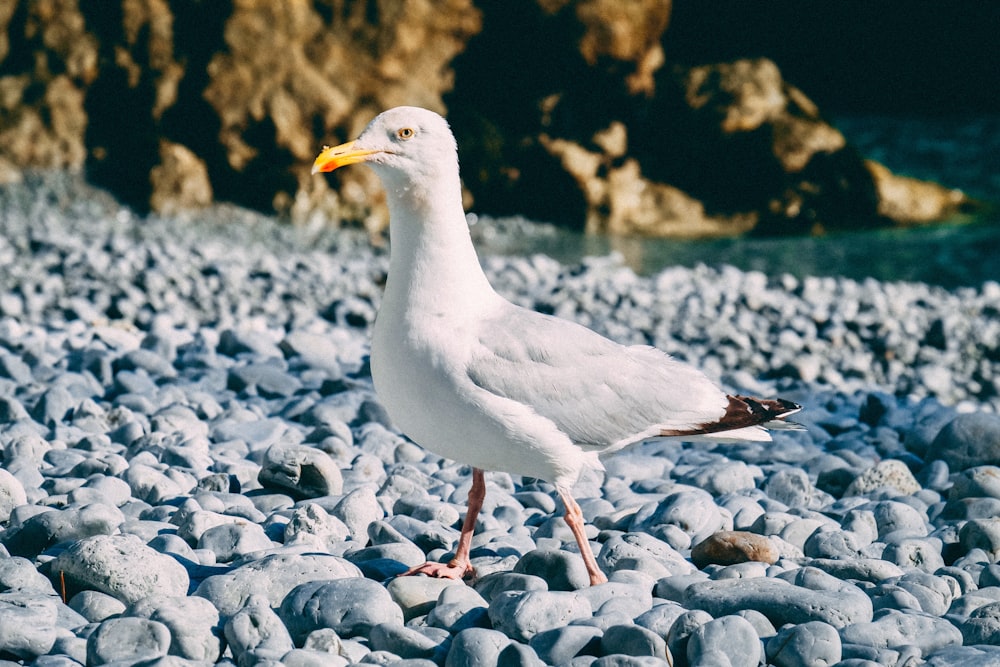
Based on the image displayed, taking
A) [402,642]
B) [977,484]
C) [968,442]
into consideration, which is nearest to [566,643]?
[402,642]

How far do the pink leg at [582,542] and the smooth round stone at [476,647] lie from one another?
0.56 metres

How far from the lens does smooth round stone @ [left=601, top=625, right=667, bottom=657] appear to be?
2.68 metres

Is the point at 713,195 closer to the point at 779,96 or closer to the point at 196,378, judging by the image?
the point at 779,96

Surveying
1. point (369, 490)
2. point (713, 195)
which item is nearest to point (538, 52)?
point (713, 195)

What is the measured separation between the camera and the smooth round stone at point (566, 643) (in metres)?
2.71

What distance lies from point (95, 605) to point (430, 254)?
50.7 inches

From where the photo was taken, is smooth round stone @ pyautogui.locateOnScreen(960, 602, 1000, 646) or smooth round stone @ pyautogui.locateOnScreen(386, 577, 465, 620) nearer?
smooth round stone @ pyautogui.locateOnScreen(960, 602, 1000, 646)

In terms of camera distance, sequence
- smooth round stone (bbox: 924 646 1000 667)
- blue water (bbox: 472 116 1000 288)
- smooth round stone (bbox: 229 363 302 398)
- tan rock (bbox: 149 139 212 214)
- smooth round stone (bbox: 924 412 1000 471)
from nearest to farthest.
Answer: smooth round stone (bbox: 924 646 1000 667) < smooth round stone (bbox: 924 412 1000 471) < smooth round stone (bbox: 229 363 302 398) < blue water (bbox: 472 116 1000 288) < tan rock (bbox: 149 139 212 214)

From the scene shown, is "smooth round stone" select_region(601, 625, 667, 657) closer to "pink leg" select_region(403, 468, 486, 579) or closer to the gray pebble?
the gray pebble

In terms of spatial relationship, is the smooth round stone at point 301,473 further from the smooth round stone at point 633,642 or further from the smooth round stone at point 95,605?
the smooth round stone at point 633,642

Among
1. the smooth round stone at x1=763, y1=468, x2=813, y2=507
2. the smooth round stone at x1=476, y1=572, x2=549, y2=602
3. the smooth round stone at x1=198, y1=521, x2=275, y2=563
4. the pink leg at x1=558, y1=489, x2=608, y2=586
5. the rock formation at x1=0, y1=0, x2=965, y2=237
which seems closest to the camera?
the smooth round stone at x1=476, y1=572, x2=549, y2=602

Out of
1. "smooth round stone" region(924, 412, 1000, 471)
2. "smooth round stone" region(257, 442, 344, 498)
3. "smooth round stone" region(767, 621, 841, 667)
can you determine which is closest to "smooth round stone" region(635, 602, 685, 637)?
"smooth round stone" region(767, 621, 841, 667)

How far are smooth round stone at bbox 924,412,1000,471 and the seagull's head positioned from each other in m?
2.65

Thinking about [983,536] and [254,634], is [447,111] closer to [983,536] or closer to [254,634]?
[983,536]
